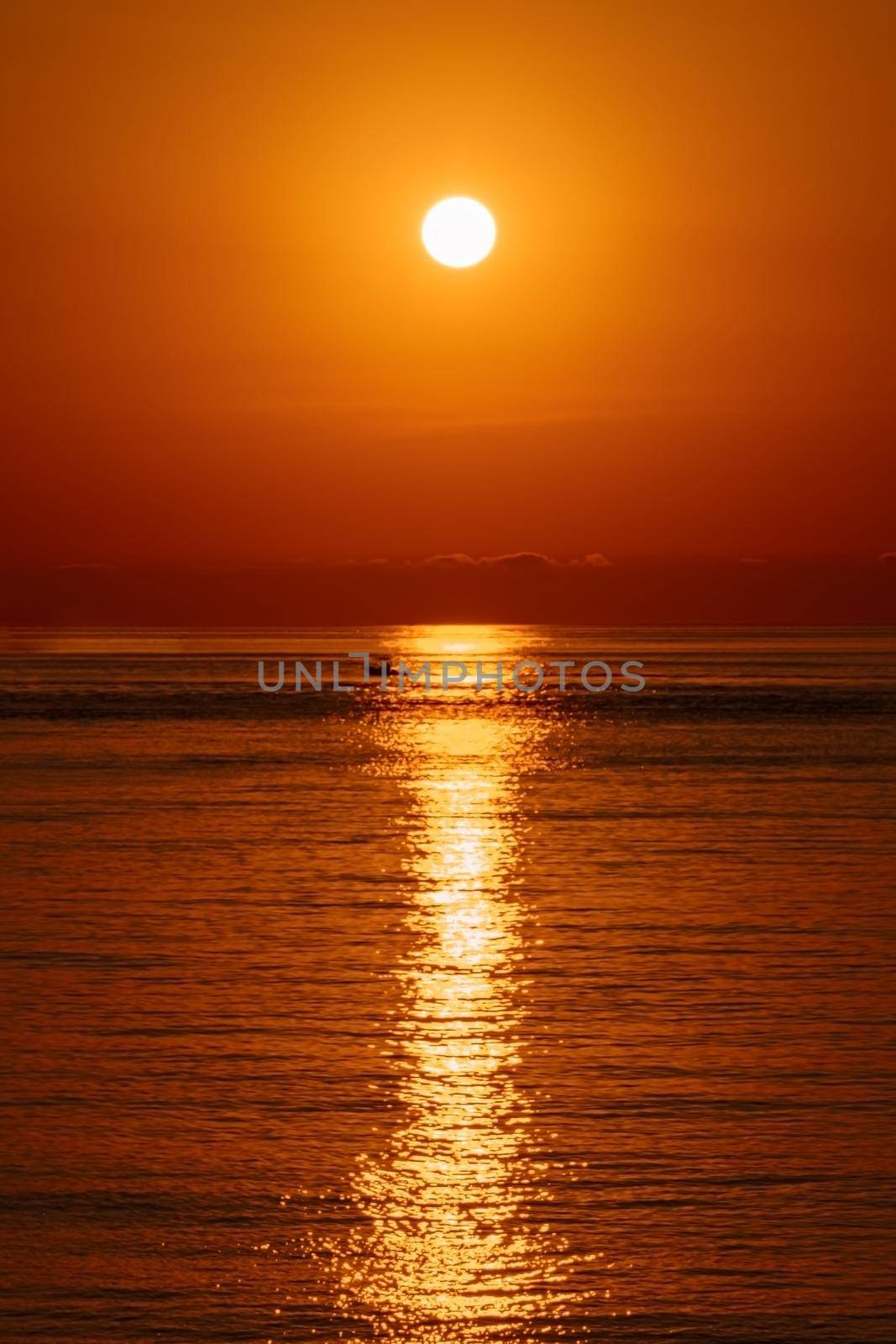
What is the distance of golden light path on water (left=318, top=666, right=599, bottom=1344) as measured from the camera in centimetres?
899

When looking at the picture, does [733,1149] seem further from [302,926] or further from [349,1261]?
[302,926]

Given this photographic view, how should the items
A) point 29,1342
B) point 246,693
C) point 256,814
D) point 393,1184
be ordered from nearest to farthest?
point 29,1342, point 393,1184, point 256,814, point 246,693

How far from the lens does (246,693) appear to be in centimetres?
11212

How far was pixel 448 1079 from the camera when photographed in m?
13.4

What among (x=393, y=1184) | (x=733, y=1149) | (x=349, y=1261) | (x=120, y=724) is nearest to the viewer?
(x=349, y=1261)

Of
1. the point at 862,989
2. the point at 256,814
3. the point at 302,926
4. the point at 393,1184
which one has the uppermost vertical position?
the point at 256,814

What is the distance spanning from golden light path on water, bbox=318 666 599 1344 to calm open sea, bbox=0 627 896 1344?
34mm

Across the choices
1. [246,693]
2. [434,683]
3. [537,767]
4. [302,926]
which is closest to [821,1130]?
[302,926]

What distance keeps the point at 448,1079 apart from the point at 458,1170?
230cm

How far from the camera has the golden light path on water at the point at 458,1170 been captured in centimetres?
899

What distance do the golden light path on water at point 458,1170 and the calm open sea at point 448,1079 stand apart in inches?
1.3

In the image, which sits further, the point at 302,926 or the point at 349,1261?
the point at 302,926

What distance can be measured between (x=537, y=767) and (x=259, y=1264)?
134 ft

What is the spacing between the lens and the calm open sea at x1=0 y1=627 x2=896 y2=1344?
30.2 ft
